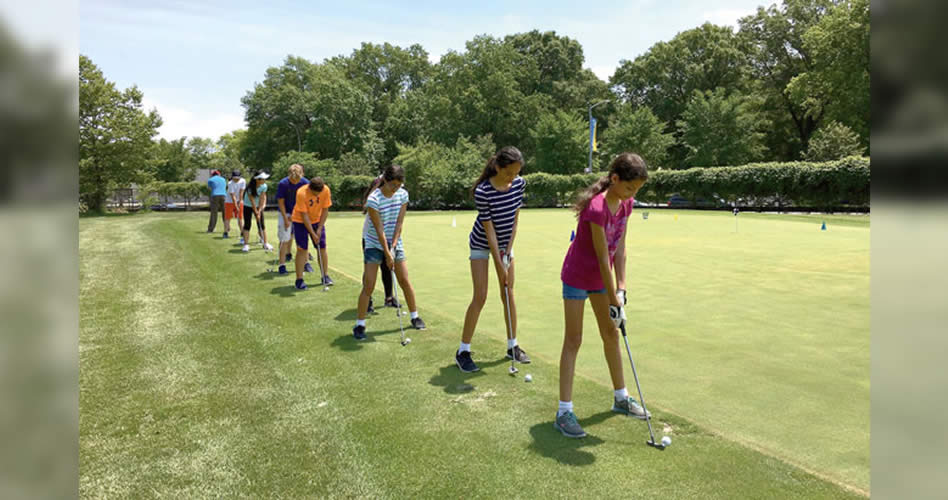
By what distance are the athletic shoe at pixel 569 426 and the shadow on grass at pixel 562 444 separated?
0.04m

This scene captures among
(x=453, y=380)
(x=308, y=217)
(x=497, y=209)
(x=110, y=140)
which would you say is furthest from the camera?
(x=110, y=140)

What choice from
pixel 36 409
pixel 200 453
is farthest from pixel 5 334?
pixel 200 453

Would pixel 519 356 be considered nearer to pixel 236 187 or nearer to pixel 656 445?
pixel 656 445

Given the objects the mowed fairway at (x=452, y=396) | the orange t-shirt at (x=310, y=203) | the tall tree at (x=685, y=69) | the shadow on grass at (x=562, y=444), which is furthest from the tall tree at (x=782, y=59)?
the shadow on grass at (x=562, y=444)

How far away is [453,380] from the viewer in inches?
243

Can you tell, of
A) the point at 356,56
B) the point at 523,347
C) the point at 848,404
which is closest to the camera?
the point at 848,404

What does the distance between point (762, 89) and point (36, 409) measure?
7956 centimetres

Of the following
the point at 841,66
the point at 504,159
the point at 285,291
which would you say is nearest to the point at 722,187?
the point at 841,66

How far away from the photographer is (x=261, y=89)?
265ft

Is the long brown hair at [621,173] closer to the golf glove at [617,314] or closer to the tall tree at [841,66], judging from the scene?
the golf glove at [617,314]

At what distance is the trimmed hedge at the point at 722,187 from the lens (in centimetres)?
3506

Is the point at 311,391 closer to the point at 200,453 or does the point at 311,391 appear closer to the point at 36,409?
the point at 200,453

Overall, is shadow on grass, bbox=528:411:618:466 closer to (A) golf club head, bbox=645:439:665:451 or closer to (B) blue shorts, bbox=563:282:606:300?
(A) golf club head, bbox=645:439:665:451

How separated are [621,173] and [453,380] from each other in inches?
114
